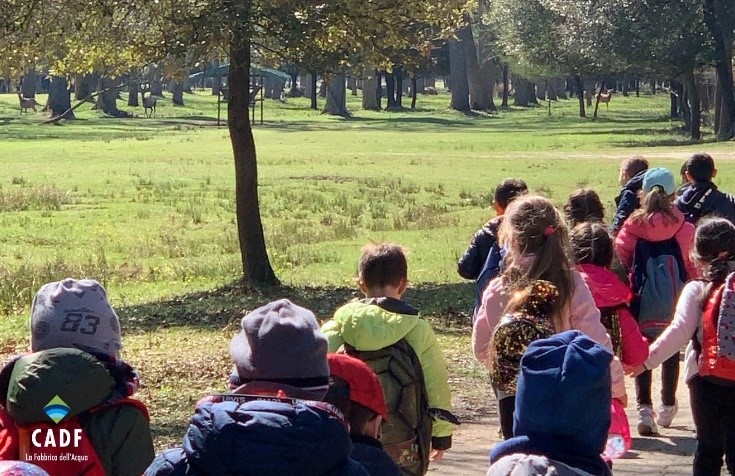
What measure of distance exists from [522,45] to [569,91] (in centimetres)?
7426

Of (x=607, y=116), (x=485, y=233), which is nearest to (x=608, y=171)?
(x=485, y=233)

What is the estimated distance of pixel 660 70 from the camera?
1850 inches

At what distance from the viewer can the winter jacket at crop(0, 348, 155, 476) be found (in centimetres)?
388

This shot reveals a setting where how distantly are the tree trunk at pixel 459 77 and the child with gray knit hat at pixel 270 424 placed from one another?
7957cm

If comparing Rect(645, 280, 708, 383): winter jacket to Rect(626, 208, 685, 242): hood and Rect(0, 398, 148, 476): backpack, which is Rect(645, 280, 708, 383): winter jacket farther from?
Rect(0, 398, 148, 476): backpack

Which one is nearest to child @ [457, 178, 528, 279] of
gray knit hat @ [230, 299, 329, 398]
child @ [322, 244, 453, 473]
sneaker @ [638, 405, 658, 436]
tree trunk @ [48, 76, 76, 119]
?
sneaker @ [638, 405, 658, 436]

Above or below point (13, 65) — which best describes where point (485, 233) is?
below

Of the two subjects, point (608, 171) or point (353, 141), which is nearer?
point (608, 171)

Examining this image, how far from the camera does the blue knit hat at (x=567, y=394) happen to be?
11.5 feet

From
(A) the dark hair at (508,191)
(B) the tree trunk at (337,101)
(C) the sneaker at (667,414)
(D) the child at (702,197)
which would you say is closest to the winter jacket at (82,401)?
(A) the dark hair at (508,191)

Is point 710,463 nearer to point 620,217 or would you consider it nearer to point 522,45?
point 620,217

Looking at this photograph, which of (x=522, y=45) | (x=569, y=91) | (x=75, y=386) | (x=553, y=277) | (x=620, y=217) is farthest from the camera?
(x=569, y=91)

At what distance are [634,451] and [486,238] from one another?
1.54 metres

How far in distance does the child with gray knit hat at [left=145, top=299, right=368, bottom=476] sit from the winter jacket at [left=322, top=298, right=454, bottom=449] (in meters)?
1.22
